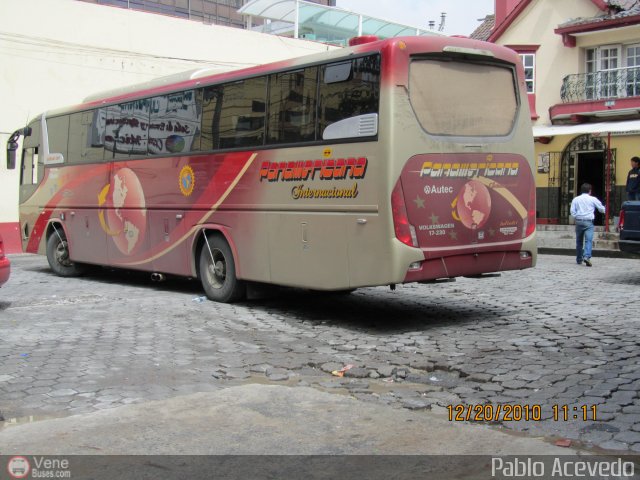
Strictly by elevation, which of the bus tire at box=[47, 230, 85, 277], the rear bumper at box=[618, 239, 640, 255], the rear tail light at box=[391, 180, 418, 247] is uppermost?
the rear tail light at box=[391, 180, 418, 247]

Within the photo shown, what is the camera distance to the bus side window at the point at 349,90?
8234 mm

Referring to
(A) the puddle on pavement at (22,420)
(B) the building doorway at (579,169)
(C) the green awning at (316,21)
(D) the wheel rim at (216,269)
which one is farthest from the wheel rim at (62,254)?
(B) the building doorway at (579,169)

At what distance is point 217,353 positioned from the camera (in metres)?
7.40

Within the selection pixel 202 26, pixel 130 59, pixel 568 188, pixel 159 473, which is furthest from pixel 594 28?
pixel 159 473

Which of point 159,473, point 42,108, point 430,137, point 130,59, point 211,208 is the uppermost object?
point 130,59

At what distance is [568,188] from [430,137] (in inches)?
780

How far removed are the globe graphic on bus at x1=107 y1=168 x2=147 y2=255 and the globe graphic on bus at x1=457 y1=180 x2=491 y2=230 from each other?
5895 mm

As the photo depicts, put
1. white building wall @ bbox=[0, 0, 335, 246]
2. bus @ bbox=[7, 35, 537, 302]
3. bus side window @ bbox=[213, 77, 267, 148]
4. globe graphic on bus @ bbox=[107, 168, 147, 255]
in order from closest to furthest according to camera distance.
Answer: bus @ bbox=[7, 35, 537, 302] → bus side window @ bbox=[213, 77, 267, 148] → globe graphic on bus @ bbox=[107, 168, 147, 255] → white building wall @ bbox=[0, 0, 335, 246]

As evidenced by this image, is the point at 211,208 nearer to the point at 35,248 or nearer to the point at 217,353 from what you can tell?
the point at 217,353

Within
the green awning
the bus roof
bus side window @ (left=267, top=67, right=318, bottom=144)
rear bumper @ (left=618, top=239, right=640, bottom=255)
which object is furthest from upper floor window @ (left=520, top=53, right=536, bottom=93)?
bus side window @ (left=267, top=67, right=318, bottom=144)

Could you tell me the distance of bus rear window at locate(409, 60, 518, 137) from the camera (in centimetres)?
832

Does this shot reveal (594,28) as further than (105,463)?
Yes

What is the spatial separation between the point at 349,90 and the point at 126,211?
5.71m

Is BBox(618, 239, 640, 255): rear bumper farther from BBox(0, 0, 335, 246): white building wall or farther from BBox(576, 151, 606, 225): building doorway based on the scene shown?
BBox(0, 0, 335, 246): white building wall
